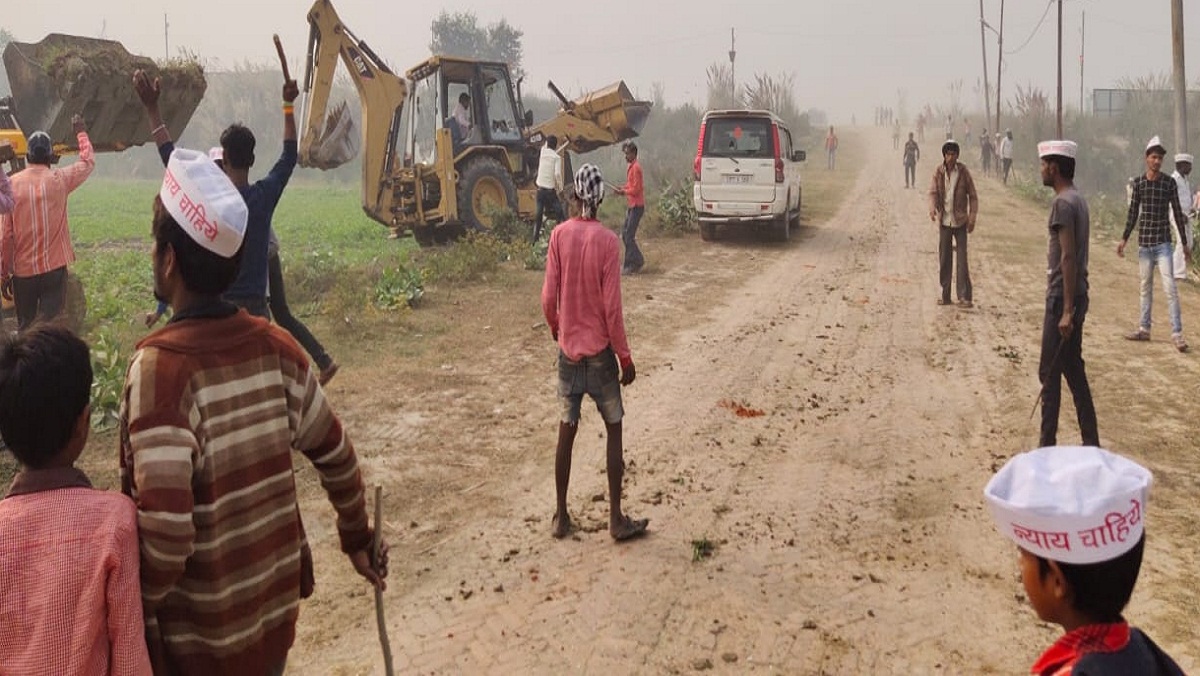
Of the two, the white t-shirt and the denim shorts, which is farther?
the white t-shirt

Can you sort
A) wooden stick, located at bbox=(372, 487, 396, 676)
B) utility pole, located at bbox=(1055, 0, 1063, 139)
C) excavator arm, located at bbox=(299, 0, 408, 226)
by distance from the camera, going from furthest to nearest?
utility pole, located at bbox=(1055, 0, 1063, 139) → excavator arm, located at bbox=(299, 0, 408, 226) → wooden stick, located at bbox=(372, 487, 396, 676)

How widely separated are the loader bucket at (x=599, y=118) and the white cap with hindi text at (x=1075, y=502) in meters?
15.6

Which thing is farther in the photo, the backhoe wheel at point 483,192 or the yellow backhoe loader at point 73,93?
the backhoe wheel at point 483,192

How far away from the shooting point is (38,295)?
22.4 ft

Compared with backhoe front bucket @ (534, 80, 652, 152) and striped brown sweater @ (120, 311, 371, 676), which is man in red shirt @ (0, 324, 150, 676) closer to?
striped brown sweater @ (120, 311, 371, 676)

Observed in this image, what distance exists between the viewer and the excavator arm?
495 inches

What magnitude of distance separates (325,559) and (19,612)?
317 centimetres

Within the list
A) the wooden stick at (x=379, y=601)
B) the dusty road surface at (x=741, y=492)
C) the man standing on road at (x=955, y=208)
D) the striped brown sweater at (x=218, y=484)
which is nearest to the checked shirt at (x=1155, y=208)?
the dusty road surface at (x=741, y=492)

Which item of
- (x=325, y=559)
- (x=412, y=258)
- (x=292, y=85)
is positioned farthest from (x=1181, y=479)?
(x=412, y=258)

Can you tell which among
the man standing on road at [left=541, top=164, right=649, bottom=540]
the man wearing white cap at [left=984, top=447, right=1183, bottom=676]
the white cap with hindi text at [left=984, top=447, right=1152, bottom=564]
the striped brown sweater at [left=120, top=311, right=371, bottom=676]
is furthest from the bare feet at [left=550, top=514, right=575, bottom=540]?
the white cap with hindi text at [left=984, top=447, right=1152, bottom=564]

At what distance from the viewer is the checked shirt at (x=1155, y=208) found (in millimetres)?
8836

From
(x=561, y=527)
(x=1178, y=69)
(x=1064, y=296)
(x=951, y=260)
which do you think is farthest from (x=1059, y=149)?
(x=1178, y=69)

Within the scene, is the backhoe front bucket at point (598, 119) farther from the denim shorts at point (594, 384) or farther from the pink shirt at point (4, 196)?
the denim shorts at point (594, 384)

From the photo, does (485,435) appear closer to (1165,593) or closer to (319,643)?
(319,643)
